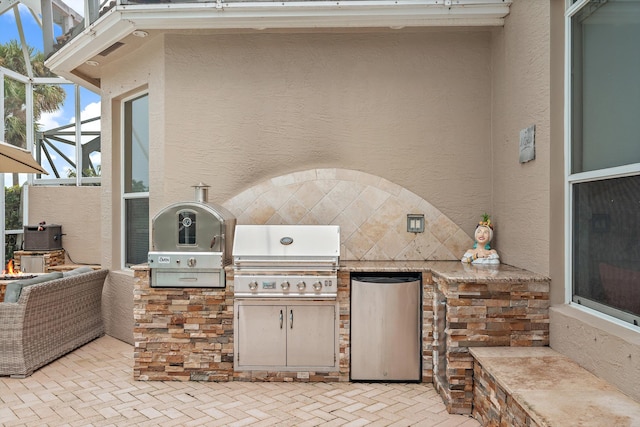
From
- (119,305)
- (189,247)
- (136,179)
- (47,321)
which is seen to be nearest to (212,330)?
(189,247)

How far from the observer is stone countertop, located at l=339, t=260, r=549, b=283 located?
296 cm

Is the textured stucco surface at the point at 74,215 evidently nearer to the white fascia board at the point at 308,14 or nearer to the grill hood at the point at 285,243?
the white fascia board at the point at 308,14

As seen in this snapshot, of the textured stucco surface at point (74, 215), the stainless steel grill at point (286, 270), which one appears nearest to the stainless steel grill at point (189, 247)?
the stainless steel grill at point (286, 270)

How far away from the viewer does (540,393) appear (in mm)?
2109

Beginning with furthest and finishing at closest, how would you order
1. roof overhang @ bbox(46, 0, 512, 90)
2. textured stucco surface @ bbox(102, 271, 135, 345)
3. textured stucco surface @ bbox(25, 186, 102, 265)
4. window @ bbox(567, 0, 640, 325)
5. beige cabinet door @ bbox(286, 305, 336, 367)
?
1. textured stucco surface @ bbox(25, 186, 102, 265)
2. textured stucco surface @ bbox(102, 271, 135, 345)
3. roof overhang @ bbox(46, 0, 512, 90)
4. beige cabinet door @ bbox(286, 305, 336, 367)
5. window @ bbox(567, 0, 640, 325)

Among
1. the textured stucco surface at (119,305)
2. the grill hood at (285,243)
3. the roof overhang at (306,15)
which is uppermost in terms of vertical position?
the roof overhang at (306,15)


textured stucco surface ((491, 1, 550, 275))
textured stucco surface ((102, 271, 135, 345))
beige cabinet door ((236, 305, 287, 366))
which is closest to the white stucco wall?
textured stucco surface ((491, 1, 550, 275))

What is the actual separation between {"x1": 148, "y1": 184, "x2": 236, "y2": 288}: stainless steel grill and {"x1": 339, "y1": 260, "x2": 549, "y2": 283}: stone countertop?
0.99m

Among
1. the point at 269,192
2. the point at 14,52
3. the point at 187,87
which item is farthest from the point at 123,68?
the point at 14,52

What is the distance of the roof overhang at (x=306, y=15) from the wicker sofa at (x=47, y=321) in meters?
2.41

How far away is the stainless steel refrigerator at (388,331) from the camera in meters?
3.51

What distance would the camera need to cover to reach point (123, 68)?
4.87 meters

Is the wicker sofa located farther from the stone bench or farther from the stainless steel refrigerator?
the stone bench

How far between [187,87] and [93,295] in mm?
2360
